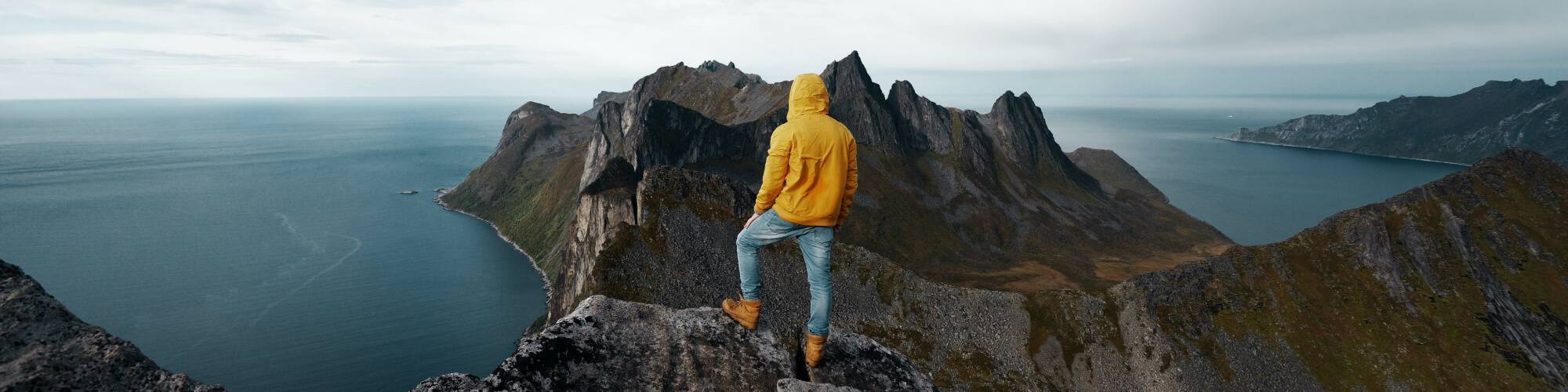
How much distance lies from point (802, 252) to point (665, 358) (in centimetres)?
303

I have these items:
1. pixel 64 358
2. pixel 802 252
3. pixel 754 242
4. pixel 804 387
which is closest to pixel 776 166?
pixel 802 252

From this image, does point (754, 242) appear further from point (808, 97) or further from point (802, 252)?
point (808, 97)

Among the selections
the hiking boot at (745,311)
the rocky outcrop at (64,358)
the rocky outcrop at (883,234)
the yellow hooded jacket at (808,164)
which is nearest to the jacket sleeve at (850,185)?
the yellow hooded jacket at (808,164)

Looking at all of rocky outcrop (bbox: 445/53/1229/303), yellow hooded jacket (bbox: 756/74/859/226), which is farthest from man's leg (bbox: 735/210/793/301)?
rocky outcrop (bbox: 445/53/1229/303)

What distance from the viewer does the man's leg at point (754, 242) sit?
449 inches

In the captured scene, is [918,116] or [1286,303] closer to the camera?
[1286,303]

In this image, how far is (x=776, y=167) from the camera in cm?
1063

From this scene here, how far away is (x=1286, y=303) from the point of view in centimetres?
7306

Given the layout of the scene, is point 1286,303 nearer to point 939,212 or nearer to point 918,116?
point 939,212

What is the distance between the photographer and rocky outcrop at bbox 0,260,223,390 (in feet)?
30.5

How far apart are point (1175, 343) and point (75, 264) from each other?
229483 mm

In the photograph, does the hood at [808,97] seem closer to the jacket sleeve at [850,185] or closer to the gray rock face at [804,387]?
the jacket sleeve at [850,185]

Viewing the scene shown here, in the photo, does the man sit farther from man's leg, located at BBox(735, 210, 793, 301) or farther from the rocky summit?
the rocky summit

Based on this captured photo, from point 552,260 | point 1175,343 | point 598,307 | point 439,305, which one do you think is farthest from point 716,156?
point 598,307
